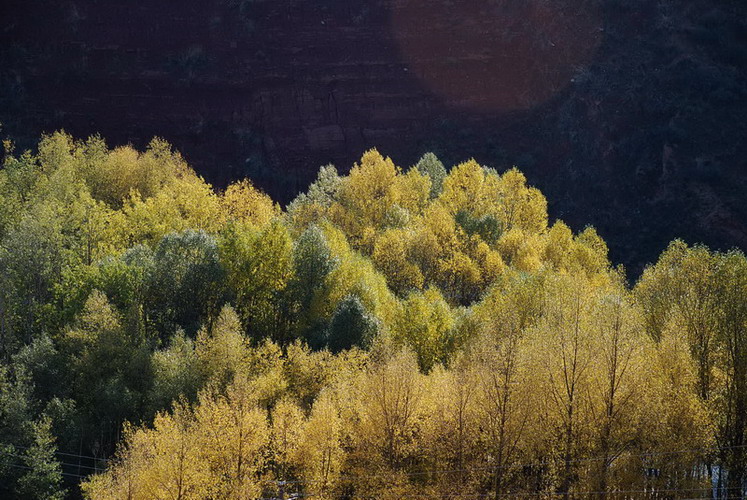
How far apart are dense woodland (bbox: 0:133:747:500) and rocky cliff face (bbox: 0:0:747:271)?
32.1 metres

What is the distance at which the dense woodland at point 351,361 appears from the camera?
36344 millimetres

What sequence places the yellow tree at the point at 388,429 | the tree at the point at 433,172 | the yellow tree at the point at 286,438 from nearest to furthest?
the yellow tree at the point at 388,429, the yellow tree at the point at 286,438, the tree at the point at 433,172

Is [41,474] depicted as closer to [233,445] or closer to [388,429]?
[233,445]

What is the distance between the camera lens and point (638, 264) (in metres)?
89.3

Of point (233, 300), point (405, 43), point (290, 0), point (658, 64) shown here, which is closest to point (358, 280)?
point (233, 300)

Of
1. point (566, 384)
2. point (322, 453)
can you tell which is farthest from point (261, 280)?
point (566, 384)

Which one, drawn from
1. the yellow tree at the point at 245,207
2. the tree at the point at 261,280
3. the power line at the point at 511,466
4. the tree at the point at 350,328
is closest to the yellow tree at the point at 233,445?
the power line at the point at 511,466

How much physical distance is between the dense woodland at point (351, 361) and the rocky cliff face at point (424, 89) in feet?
105

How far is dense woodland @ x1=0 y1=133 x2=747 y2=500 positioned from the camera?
36.3m

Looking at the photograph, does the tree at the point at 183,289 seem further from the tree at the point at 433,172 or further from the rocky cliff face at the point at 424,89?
the rocky cliff face at the point at 424,89

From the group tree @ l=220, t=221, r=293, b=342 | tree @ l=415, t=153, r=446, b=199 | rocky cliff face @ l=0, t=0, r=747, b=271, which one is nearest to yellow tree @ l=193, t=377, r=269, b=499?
tree @ l=220, t=221, r=293, b=342

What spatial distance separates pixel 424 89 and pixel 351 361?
77.2 m

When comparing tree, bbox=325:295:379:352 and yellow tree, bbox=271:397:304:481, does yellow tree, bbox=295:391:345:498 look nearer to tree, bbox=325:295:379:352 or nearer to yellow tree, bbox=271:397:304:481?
yellow tree, bbox=271:397:304:481

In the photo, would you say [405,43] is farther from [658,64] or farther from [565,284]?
[565,284]
